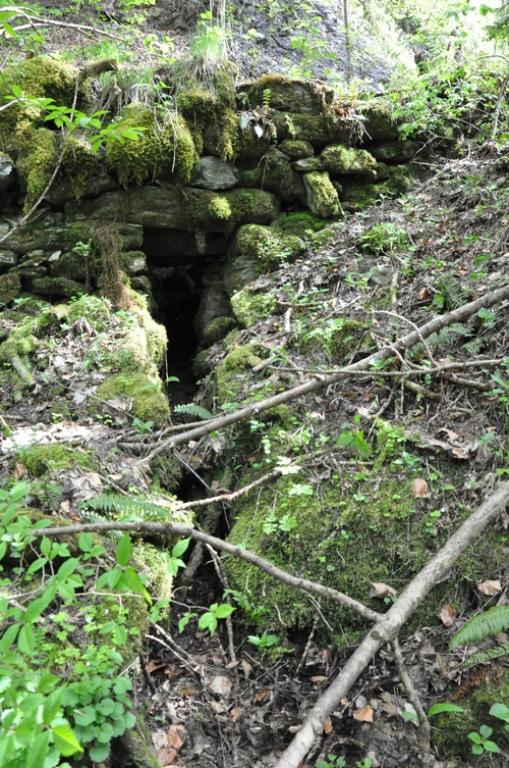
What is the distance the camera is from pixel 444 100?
7.29 metres

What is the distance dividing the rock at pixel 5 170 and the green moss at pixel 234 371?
3267 mm

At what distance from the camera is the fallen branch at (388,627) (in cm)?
184

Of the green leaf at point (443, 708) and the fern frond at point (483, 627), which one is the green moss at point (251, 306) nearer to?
the fern frond at point (483, 627)

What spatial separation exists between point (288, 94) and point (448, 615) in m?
6.35

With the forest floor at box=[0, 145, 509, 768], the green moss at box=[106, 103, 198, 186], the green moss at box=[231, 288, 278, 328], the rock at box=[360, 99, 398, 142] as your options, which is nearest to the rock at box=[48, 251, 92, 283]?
the forest floor at box=[0, 145, 509, 768]

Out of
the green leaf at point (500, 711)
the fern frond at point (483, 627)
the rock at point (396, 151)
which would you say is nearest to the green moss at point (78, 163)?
the rock at point (396, 151)

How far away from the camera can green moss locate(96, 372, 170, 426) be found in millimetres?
4418

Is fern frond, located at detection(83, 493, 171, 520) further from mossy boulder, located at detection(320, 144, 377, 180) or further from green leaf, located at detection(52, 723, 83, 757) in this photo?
mossy boulder, located at detection(320, 144, 377, 180)

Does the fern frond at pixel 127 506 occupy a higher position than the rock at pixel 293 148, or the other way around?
the rock at pixel 293 148

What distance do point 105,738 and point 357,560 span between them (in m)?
1.69

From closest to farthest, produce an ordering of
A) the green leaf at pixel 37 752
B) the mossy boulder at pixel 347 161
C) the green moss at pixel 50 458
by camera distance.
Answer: the green leaf at pixel 37 752 → the green moss at pixel 50 458 → the mossy boulder at pixel 347 161

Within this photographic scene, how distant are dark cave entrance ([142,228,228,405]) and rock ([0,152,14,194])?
1.58 m

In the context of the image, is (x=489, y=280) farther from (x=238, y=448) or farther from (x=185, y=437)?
(x=185, y=437)

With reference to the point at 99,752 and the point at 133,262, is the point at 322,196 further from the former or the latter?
the point at 99,752
